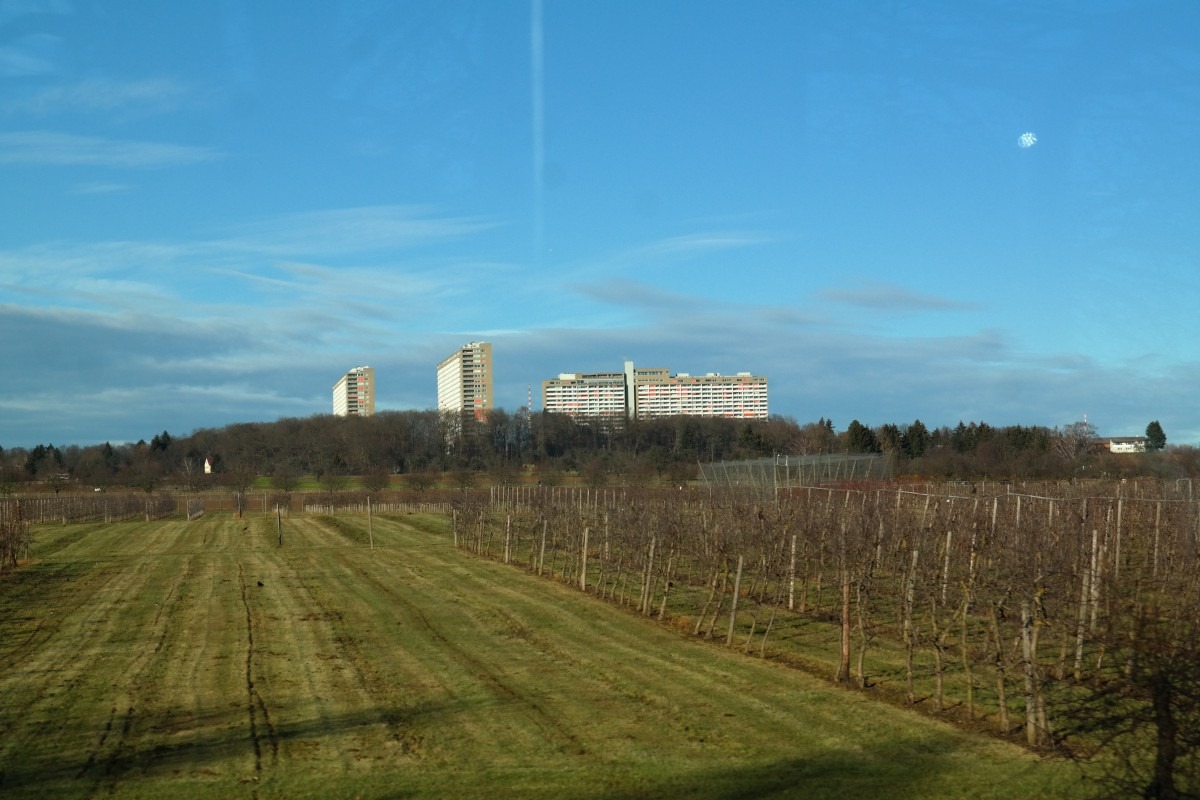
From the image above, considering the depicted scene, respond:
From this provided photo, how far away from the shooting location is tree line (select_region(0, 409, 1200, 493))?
212 feet

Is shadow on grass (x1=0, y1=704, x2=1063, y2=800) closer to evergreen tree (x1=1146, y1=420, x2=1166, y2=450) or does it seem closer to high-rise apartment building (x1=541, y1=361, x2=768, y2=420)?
evergreen tree (x1=1146, y1=420, x2=1166, y2=450)

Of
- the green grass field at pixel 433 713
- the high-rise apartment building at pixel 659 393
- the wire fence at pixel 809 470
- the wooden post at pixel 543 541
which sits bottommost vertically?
the green grass field at pixel 433 713

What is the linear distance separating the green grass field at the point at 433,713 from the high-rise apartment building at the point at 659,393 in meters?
140

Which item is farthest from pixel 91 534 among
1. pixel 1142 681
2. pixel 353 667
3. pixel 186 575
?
pixel 1142 681

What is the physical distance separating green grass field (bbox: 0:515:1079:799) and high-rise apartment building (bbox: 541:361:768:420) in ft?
458

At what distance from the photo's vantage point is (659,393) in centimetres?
16612

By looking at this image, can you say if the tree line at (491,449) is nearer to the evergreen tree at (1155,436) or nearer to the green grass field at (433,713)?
the evergreen tree at (1155,436)

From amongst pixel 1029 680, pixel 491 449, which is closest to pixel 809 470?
pixel 1029 680

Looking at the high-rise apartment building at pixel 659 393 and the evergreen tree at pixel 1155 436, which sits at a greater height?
the high-rise apartment building at pixel 659 393

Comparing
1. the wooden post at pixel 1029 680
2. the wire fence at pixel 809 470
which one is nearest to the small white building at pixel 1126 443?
the wire fence at pixel 809 470

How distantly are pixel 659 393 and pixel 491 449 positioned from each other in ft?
261

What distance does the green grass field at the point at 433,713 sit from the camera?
29.2 ft

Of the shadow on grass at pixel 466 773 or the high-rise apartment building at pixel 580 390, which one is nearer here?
the shadow on grass at pixel 466 773

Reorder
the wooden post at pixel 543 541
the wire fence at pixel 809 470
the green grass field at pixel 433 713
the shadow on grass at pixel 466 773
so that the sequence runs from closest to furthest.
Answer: the shadow on grass at pixel 466 773 < the green grass field at pixel 433 713 < the wooden post at pixel 543 541 < the wire fence at pixel 809 470
